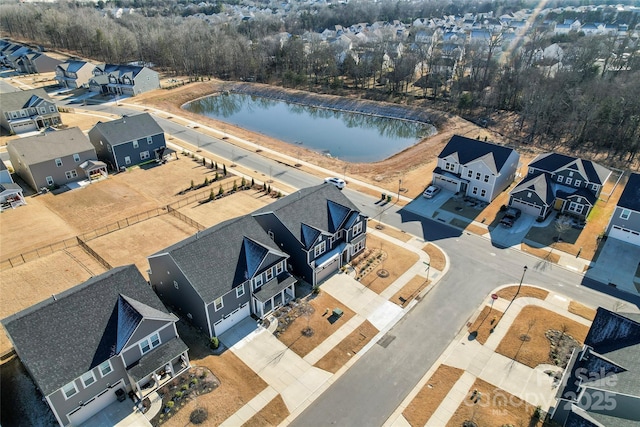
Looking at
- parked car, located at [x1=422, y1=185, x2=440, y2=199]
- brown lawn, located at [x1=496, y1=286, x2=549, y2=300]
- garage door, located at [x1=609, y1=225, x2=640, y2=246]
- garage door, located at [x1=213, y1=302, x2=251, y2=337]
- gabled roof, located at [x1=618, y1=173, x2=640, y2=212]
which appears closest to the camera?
garage door, located at [x1=213, y1=302, x2=251, y2=337]

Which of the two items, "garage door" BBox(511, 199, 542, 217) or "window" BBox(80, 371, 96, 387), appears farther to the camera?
"garage door" BBox(511, 199, 542, 217)

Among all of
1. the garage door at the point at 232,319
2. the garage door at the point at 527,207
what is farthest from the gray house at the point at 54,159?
the garage door at the point at 527,207

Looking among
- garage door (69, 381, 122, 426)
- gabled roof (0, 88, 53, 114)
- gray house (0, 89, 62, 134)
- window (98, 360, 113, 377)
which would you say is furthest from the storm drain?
gabled roof (0, 88, 53, 114)

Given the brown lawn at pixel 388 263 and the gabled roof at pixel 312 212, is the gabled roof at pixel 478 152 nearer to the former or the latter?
the brown lawn at pixel 388 263

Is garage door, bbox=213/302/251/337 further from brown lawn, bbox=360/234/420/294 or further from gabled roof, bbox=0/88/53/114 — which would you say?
gabled roof, bbox=0/88/53/114

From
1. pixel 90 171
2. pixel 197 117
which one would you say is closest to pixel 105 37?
pixel 197 117

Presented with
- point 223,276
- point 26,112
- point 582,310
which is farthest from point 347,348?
point 26,112

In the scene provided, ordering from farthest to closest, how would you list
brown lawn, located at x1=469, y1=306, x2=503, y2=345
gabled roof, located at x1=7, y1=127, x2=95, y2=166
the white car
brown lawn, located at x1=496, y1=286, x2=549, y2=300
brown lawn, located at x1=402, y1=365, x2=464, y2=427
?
the white car → gabled roof, located at x1=7, y1=127, x2=95, y2=166 → brown lawn, located at x1=496, y1=286, x2=549, y2=300 → brown lawn, located at x1=469, y1=306, x2=503, y2=345 → brown lawn, located at x1=402, y1=365, x2=464, y2=427

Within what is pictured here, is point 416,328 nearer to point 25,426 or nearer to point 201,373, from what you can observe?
A: point 201,373
